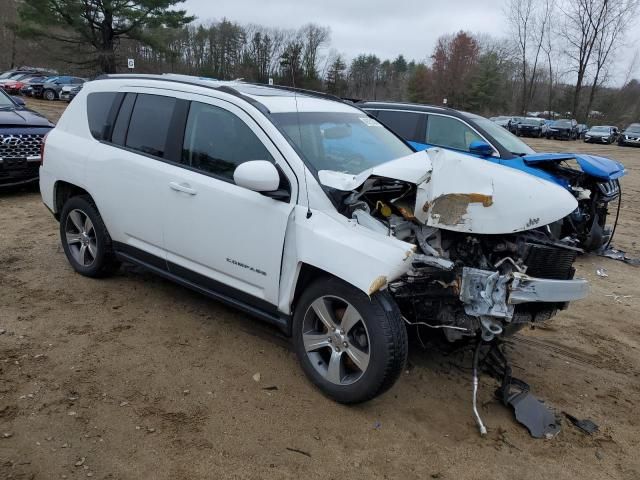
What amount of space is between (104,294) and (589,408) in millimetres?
3902

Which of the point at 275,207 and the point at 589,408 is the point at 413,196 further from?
the point at 589,408

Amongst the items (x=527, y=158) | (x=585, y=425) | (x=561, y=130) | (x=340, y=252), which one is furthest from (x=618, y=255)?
(x=561, y=130)

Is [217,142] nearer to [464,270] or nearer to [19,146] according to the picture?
[464,270]

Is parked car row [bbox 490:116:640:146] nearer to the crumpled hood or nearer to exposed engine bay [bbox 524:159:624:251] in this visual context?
→ exposed engine bay [bbox 524:159:624:251]

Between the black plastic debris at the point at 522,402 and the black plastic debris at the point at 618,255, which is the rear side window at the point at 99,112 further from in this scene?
the black plastic debris at the point at 618,255

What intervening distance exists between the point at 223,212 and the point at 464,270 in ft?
5.27

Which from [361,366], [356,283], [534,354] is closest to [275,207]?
[356,283]

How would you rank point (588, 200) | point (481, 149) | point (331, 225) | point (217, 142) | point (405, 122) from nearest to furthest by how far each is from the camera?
point (331, 225)
point (217, 142)
point (588, 200)
point (481, 149)
point (405, 122)

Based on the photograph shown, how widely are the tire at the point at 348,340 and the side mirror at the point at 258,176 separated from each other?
66cm

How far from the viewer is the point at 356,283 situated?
111 inches

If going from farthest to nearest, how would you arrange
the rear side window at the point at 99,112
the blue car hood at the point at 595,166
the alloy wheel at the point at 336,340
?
the blue car hood at the point at 595,166 → the rear side window at the point at 99,112 → the alloy wheel at the point at 336,340

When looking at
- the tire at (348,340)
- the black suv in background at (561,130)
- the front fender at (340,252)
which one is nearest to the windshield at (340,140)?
the front fender at (340,252)

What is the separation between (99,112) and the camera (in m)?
4.50

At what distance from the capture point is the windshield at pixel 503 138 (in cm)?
736
